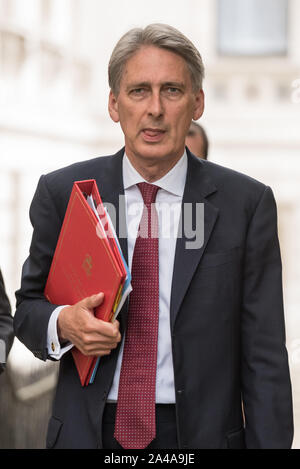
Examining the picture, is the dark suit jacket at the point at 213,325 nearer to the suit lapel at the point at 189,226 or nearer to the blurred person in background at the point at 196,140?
the suit lapel at the point at 189,226

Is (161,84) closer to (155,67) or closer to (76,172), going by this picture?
(155,67)

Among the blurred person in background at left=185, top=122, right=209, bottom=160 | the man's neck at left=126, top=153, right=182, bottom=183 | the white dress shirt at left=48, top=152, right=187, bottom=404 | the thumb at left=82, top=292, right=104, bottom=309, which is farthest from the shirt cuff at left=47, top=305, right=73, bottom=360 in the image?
the blurred person in background at left=185, top=122, right=209, bottom=160

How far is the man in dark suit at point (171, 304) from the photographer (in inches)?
81.6

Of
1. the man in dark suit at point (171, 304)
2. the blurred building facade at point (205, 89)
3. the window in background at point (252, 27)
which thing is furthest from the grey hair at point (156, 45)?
the window in background at point (252, 27)

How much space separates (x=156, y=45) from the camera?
208cm

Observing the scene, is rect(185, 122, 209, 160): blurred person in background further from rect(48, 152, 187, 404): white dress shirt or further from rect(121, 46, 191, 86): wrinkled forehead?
rect(121, 46, 191, 86): wrinkled forehead

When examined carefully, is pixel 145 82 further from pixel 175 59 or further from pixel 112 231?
pixel 112 231

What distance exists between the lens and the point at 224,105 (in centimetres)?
1077

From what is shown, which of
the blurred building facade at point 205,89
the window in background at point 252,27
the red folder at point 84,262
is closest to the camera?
the red folder at point 84,262

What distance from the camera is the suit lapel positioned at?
207cm

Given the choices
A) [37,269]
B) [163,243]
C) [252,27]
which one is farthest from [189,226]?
Result: [252,27]
